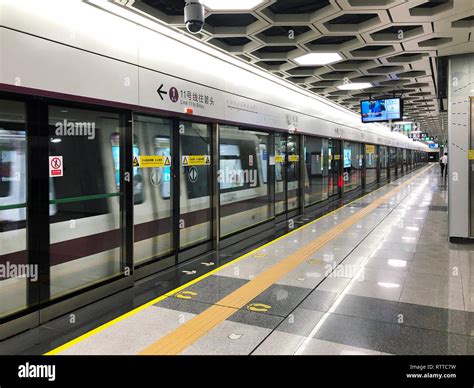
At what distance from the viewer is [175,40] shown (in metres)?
4.95

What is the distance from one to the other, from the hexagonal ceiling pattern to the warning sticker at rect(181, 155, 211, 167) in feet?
5.39

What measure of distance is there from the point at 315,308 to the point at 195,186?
2.94 meters

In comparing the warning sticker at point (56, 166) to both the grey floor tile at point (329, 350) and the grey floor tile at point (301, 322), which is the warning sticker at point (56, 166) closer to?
the grey floor tile at point (301, 322)

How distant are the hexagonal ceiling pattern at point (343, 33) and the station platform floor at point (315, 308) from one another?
311cm

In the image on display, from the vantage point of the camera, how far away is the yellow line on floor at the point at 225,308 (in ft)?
9.43

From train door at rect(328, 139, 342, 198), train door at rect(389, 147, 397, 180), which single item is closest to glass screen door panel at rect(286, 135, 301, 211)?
train door at rect(328, 139, 342, 198)

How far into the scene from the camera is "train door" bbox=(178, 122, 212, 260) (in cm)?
555

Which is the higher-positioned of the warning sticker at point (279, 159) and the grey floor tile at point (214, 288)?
the warning sticker at point (279, 159)

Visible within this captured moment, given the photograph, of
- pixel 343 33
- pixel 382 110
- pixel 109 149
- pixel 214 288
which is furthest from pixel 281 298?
pixel 382 110

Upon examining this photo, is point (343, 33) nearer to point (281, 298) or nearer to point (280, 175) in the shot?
point (281, 298)

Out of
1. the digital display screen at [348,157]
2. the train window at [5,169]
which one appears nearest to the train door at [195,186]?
the train window at [5,169]

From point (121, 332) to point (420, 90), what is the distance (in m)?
9.53

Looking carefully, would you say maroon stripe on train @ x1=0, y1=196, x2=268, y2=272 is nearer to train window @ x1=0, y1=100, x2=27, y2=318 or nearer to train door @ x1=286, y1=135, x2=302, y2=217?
train window @ x1=0, y1=100, x2=27, y2=318
